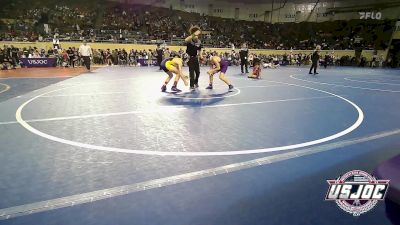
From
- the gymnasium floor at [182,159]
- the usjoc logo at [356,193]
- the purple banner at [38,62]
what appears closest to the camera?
the usjoc logo at [356,193]

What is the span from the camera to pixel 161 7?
129 feet

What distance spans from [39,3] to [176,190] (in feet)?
114

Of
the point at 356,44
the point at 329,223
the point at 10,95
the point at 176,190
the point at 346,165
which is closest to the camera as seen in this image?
the point at 329,223

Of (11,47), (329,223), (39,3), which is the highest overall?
(39,3)

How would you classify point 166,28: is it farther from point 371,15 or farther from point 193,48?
point 371,15

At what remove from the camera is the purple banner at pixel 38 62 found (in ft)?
64.2

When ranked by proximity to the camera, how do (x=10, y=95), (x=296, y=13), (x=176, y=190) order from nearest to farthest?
(x=176, y=190), (x=10, y=95), (x=296, y=13)

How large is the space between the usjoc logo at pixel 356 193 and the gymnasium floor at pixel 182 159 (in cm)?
9

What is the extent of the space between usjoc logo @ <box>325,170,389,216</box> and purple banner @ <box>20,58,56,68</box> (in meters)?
21.2

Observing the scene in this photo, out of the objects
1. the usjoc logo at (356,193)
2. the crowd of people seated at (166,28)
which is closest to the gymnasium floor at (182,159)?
the usjoc logo at (356,193)

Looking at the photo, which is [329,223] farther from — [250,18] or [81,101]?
[250,18]

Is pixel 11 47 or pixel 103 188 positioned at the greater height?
pixel 11 47

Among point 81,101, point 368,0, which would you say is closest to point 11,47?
point 81,101

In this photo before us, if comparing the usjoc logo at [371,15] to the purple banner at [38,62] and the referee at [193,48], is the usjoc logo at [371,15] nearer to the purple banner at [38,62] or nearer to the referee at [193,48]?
the referee at [193,48]
